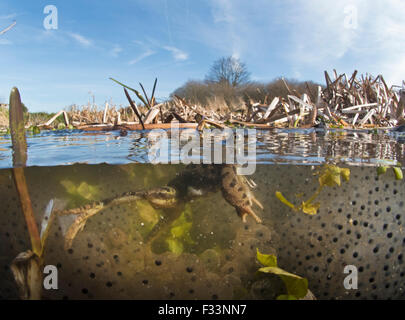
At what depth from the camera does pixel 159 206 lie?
5.04 feet

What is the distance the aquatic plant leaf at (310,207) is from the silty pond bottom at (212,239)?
0.04 metres

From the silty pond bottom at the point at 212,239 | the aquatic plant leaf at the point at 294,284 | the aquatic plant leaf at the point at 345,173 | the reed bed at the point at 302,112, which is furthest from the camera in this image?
the reed bed at the point at 302,112

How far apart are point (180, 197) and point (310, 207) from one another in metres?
0.71

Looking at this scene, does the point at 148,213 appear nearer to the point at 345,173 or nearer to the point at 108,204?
the point at 108,204

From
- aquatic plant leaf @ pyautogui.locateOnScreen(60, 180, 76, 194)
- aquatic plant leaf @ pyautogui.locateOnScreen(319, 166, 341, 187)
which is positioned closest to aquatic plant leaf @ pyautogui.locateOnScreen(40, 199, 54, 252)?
aquatic plant leaf @ pyautogui.locateOnScreen(60, 180, 76, 194)

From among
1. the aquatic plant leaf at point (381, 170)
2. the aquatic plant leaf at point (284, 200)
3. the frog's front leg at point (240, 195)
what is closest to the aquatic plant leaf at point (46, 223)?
the frog's front leg at point (240, 195)

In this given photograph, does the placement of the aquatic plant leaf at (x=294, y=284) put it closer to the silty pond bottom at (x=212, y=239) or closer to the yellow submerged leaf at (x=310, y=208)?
the silty pond bottom at (x=212, y=239)

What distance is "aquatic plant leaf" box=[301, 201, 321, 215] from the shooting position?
1.53 metres

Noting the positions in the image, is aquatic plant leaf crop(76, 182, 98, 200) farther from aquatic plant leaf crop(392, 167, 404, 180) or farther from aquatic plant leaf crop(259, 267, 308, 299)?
aquatic plant leaf crop(392, 167, 404, 180)

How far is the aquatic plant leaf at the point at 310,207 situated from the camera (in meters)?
1.53

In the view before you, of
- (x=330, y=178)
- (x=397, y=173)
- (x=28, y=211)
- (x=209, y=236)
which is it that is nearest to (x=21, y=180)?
(x=28, y=211)

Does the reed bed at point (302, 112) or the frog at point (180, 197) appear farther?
the reed bed at point (302, 112)
